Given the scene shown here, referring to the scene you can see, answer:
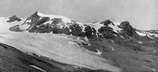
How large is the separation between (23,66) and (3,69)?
11.9 m

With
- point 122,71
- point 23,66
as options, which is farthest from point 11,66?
point 122,71

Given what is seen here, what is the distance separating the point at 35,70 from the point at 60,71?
22.7m

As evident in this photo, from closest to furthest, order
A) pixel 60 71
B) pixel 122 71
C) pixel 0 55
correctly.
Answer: pixel 0 55, pixel 60 71, pixel 122 71

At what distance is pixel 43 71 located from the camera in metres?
96.4

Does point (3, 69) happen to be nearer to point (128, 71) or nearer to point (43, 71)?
point (43, 71)

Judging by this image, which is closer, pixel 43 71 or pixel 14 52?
pixel 43 71

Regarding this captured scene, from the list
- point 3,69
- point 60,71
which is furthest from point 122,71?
point 3,69

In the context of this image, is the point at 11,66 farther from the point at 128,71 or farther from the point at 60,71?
the point at 128,71

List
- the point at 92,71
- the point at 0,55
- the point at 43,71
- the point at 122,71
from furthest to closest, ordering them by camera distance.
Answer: the point at 122,71 < the point at 92,71 < the point at 0,55 < the point at 43,71

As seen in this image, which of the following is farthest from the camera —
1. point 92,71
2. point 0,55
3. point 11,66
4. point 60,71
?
point 92,71

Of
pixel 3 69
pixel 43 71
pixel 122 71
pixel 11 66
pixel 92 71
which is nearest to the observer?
pixel 3 69

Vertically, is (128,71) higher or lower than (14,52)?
lower

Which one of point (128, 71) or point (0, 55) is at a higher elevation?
point (0, 55)

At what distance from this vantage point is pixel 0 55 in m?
103
